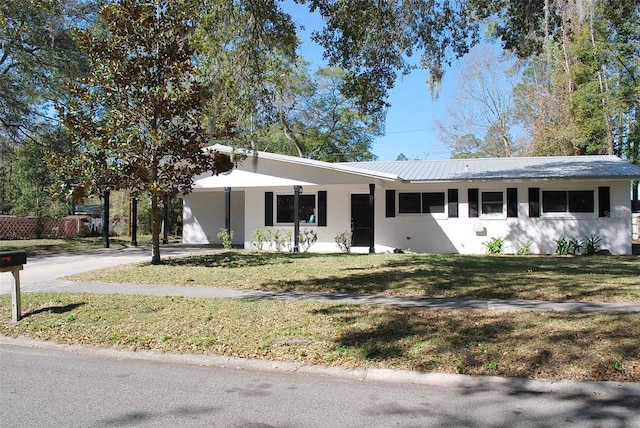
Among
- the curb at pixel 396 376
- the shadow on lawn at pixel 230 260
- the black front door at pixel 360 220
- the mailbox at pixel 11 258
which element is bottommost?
the curb at pixel 396 376

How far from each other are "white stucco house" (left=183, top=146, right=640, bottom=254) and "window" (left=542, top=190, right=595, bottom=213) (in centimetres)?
3

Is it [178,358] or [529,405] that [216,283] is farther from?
[529,405]

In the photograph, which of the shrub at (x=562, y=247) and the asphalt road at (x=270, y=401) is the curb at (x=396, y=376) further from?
the shrub at (x=562, y=247)

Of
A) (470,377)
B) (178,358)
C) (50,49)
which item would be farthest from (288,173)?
(470,377)

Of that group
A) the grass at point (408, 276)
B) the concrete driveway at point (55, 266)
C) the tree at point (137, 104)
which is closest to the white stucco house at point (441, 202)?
the grass at point (408, 276)

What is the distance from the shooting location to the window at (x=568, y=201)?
1780 centimetres

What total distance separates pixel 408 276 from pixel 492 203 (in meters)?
9.05

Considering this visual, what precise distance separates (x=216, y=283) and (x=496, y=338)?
20.6 feet

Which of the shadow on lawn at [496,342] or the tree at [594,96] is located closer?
the shadow on lawn at [496,342]

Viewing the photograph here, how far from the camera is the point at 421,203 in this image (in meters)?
19.2

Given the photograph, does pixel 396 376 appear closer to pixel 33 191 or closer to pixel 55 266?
pixel 55 266

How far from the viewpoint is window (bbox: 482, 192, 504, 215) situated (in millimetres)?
18547

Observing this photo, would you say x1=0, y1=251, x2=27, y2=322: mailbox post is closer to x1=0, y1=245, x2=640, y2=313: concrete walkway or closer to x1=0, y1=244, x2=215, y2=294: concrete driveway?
x1=0, y1=245, x2=640, y2=313: concrete walkway

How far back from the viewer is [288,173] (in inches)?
739
